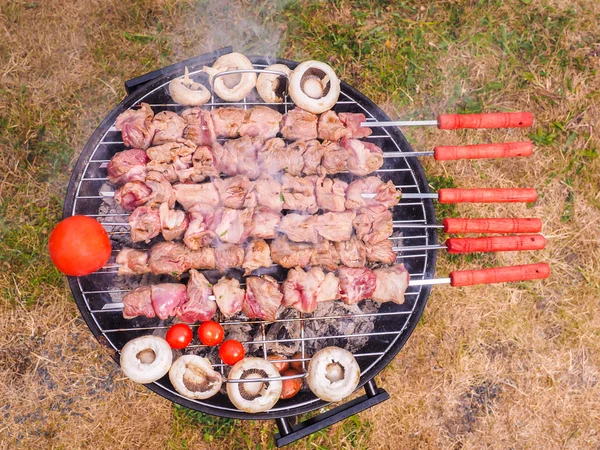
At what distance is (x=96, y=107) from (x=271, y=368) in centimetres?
356

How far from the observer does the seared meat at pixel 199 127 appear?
405 cm

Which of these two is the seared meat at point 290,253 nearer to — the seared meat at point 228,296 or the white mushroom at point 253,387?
the seared meat at point 228,296

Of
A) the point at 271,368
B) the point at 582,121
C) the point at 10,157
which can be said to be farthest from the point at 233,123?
the point at 582,121

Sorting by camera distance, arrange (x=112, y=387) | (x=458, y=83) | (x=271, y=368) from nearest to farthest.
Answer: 1. (x=271, y=368)
2. (x=112, y=387)
3. (x=458, y=83)

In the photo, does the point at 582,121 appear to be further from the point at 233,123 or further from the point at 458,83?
the point at 233,123

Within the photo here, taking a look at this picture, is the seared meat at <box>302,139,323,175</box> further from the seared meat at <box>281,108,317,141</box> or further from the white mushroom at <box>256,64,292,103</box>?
the white mushroom at <box>256,64,292,103</box>

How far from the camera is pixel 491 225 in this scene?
4.06 meters

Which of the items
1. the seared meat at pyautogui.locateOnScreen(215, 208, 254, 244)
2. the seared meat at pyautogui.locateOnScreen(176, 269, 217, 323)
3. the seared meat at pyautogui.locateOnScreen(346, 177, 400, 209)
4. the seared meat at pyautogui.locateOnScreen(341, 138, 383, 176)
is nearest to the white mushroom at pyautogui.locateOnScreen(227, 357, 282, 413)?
the seared meat at pyautogui.locateOnScreen(176, 269, 217, 323)

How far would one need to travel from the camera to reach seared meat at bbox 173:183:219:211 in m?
3.99

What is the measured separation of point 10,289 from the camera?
5113 millimetres

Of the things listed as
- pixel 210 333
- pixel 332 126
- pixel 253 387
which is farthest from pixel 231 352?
pixel 332 126

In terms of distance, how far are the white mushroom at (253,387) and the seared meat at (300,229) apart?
1.05 meters

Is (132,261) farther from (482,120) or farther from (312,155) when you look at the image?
(482,120)

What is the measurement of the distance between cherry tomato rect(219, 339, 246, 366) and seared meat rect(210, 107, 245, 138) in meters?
1.80
